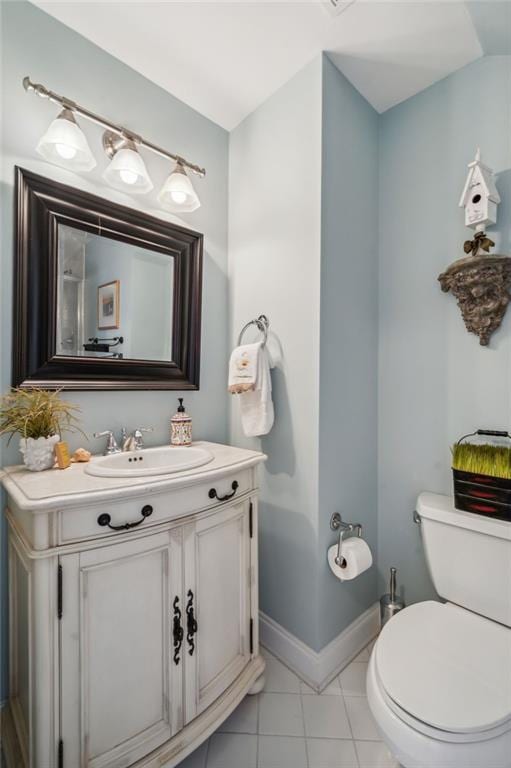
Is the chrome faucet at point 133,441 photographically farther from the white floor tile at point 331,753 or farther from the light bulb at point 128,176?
the white floor tile at point 331,753

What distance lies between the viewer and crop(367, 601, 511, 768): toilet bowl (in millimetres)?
789

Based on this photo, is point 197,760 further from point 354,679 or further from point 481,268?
point 481,268

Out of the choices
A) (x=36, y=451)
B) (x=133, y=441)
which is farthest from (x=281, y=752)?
(x=36, y=451)

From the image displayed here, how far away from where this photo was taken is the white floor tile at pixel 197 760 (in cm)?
108

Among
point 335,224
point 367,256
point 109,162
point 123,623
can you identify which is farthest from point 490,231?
point 123,623

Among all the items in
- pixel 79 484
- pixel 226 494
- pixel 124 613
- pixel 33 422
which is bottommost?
pixel 124 613

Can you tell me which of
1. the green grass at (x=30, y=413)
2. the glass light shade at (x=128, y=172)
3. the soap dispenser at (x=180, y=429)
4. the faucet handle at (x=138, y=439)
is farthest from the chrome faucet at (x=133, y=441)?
the glass light shade at (x=128, y=172)

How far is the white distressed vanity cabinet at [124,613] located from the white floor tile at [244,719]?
0.13m

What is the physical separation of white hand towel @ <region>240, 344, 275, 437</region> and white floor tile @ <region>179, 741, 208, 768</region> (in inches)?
42.1

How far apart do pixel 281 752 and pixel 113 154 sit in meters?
2.24

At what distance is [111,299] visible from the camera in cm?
137

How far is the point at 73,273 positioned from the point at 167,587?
1127 mm

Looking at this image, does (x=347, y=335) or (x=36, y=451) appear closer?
(x=36, y=451)

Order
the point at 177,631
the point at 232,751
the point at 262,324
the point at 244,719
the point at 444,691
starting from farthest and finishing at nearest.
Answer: the point at 262,324, the point at 244,719, the point at 232,751, the point at 177,631, the point at 444,691
